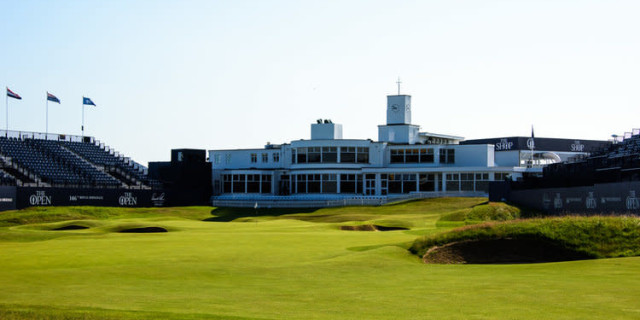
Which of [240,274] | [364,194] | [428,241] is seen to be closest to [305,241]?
[428,241]

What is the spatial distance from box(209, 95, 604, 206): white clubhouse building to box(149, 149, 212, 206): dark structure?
2297 mm

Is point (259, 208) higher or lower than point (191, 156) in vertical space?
lower

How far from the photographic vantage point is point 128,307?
17484 millimetres

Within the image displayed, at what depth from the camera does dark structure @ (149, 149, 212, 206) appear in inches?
3472

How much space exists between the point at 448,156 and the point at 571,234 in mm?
61428

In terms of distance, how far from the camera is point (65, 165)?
81500mm

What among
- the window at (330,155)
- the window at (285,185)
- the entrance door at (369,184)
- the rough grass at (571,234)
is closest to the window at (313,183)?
the window at (330,155)

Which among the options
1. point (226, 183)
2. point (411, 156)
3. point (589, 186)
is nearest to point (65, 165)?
point (226, 183)

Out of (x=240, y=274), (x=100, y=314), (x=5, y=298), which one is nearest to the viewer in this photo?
(x=100, y=314)

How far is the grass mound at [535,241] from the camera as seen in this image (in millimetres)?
29656

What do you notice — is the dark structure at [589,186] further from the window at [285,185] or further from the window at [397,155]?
the window at [285,185]

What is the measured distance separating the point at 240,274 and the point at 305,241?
12339 mm

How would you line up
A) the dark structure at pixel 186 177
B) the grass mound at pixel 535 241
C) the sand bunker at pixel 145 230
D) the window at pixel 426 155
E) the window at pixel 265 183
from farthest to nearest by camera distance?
the window at pixel 265 183 < the window at pixel 426 155 < the dark structure at pixel 186 177 < the sand bunker at pixel 145 230 < the grass mound at pixel 535 241

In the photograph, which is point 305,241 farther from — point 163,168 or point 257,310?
point 163,168
